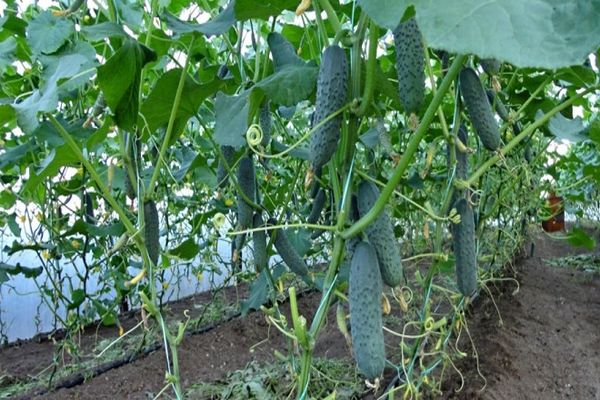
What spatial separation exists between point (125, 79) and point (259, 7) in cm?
30

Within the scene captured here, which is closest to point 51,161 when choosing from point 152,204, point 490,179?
point 152,204

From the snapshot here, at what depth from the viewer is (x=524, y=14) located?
614 mm

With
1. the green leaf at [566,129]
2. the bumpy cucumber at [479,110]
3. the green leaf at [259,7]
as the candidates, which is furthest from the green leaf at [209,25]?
the green leaf at [566,129]

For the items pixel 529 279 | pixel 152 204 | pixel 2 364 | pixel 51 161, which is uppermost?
pixel 51 161

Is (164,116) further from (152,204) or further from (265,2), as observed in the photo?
(265,2)

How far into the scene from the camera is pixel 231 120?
1.35 metres

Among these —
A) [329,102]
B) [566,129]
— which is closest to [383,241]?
[329,102]

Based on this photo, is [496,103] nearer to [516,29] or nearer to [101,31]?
[101,31]

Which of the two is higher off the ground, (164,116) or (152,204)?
(164,116)

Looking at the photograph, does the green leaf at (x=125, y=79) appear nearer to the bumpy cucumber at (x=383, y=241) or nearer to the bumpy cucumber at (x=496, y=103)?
the bumpy cucumber at (x=383, y=241)

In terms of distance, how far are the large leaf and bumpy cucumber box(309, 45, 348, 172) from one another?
0.39m

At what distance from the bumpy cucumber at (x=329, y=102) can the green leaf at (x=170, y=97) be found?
1.75 ft

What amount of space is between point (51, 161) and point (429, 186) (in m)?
2.44

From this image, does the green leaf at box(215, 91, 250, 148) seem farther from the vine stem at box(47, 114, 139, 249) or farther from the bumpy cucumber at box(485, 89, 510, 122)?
the bumpy cucumber at box(485, 89, 510, 122)
